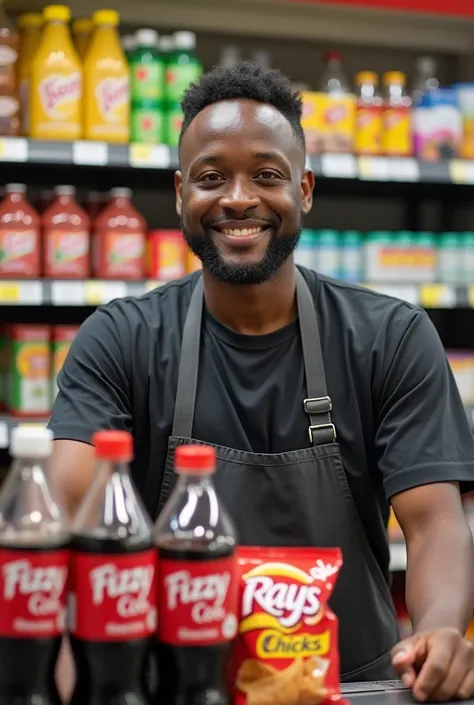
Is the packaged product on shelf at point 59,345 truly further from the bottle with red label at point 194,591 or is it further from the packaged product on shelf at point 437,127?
the bottle with red label at point 194,591

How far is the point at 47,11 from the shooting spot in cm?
320

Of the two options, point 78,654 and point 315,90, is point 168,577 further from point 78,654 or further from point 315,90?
point 315,90

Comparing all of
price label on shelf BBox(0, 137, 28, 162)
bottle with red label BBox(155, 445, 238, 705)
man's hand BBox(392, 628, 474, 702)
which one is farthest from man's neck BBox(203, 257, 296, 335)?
price label on shelf BBox(0, 137, 28, 162)

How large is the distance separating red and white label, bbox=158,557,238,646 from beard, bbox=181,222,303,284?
86 centimetres

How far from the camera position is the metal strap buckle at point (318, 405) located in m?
1.79

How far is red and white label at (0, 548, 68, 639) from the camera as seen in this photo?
984mm

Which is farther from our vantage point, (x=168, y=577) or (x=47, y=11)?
(x=47, y=11)

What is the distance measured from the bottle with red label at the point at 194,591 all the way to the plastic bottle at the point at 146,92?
231 cm

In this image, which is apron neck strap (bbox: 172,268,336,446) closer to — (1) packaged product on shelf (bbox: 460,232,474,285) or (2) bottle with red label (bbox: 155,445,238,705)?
(2) bottle with red label (bbox: 155,445,238,705)

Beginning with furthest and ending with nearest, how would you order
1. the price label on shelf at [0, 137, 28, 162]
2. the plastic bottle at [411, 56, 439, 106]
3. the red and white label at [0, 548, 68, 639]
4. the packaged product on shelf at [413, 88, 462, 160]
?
the plastic bottle at [411, 56, 439, 106] → the packaged product on shelf at [413, 88, 462, 160] → the price label on shelf at [0, 137, 28, 162] → the red and white label at [0, 548, 68, 639]

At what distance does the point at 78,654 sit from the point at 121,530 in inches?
5.0

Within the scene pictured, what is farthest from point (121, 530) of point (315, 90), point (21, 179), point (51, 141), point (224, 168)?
point (315, 90)

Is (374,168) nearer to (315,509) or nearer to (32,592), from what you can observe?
(315,509)

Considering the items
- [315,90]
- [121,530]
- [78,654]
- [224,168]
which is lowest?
[78,654]
